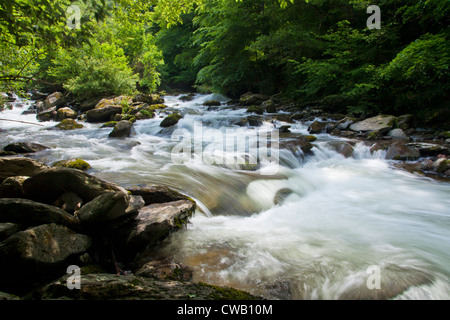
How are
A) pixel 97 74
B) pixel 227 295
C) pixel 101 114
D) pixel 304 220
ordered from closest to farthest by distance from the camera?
pixel 227 295
pixel 304 220
pixel 101 114
pixel 97 74

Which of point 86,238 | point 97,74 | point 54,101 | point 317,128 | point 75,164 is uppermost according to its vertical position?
point 97,74

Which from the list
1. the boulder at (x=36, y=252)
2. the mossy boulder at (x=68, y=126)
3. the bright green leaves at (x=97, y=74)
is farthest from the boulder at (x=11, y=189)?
the bright green leaves at (x=97, y=74)

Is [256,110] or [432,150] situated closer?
[432,150]

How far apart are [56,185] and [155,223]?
4.65ft

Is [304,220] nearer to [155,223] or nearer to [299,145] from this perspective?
[155,223]

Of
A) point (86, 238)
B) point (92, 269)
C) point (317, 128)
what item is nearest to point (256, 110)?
point (317, 128)

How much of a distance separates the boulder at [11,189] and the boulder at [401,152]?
8.44 meters

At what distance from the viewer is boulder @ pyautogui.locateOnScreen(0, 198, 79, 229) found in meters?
2.34

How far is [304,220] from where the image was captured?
396 cm

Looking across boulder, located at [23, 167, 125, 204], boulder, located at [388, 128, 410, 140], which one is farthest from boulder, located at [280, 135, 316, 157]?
boulder, located at [23, 167, 125, 204]

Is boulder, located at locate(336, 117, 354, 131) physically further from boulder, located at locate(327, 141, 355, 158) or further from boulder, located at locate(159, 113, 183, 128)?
boulder, located at locate(159, 113, 183, 128)

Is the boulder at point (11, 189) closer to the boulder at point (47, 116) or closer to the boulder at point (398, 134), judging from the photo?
the boulder at point (398, 134)

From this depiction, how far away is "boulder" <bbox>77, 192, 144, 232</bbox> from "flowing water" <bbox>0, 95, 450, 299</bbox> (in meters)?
0.69

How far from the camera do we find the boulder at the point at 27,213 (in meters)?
2.34
